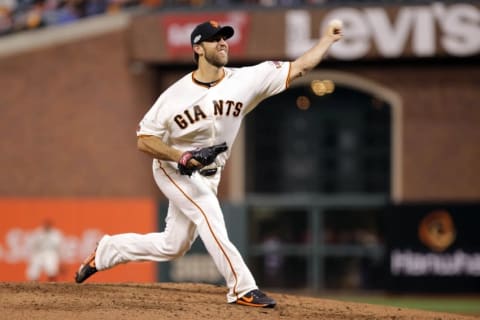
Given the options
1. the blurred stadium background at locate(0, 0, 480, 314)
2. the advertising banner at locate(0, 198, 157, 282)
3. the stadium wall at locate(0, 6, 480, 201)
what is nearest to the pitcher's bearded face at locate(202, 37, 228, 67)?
the blurred stadium background at locate(0, 0, 480, 314)

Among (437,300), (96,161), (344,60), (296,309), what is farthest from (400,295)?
(296,309)

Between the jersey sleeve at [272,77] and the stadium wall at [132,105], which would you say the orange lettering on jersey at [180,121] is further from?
the stadium wall at [132,105]

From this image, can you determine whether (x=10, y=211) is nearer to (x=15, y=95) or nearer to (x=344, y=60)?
(x=15, y=95)

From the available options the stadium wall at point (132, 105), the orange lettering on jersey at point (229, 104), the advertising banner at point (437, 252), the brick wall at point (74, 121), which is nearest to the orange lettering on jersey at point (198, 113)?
the orange lettering on jersey at point (229, 104)

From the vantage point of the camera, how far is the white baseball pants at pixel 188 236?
7.84 m

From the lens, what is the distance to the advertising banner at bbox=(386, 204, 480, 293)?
59.3 feet

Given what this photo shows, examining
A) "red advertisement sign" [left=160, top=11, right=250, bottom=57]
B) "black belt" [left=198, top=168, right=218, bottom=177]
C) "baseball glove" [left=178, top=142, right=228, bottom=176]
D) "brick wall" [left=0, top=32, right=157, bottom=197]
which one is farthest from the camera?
"brick wall" [left=0, top=32, right=157, bottom=197]

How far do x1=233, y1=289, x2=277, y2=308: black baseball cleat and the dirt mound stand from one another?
0.24 feet

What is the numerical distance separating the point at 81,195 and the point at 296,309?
12337mm

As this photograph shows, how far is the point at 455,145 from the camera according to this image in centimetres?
1936

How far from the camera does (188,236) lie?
8156 mm

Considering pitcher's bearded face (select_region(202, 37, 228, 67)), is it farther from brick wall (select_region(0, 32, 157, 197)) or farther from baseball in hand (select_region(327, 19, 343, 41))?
brick wall (select_region(0, 32, 157, 197))

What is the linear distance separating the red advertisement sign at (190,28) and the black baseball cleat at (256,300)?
11.0 metres

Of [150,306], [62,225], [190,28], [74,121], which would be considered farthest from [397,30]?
[150,306]
